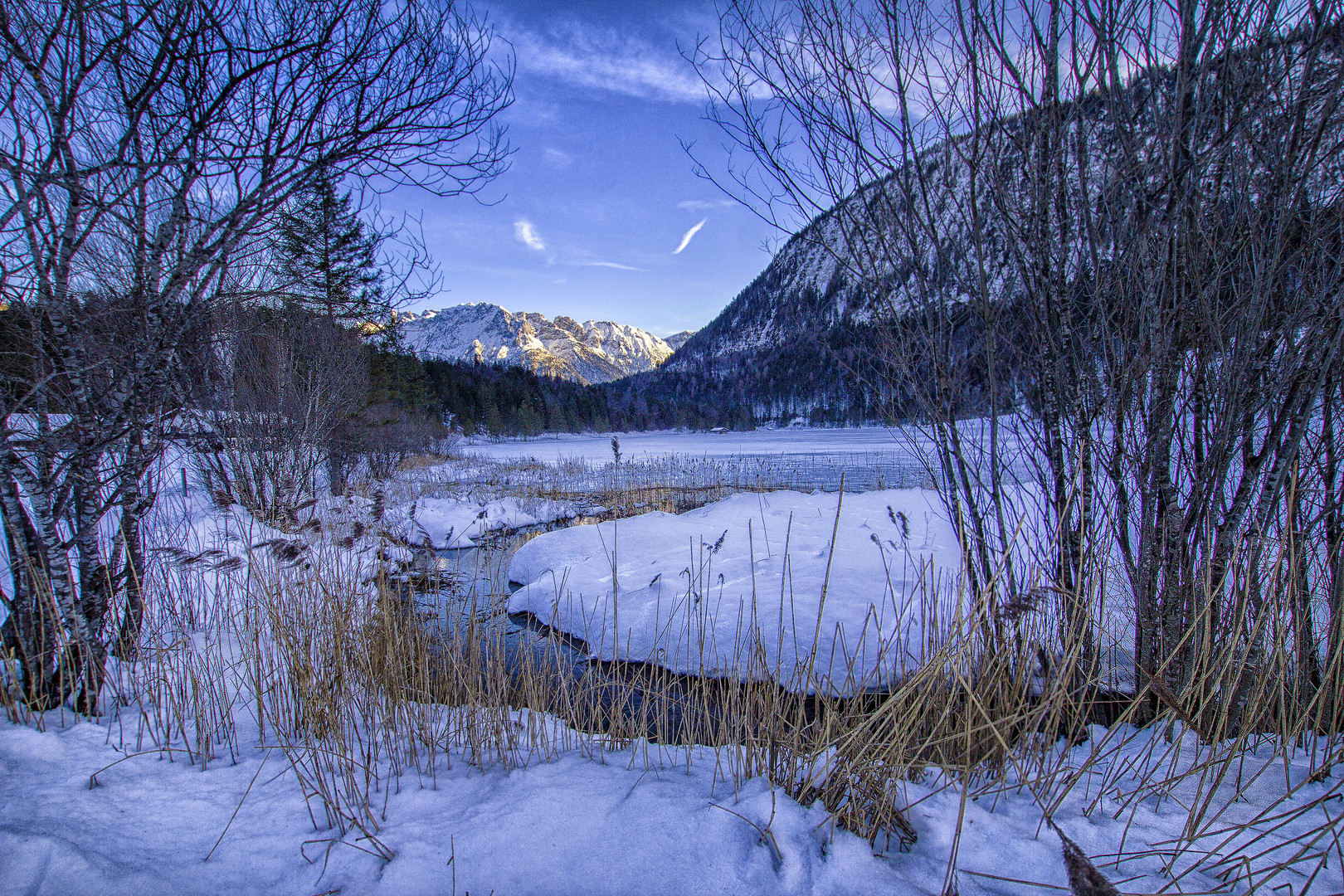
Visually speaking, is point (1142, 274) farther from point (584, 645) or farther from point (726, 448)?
point (726, 448)

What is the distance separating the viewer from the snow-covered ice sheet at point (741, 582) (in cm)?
363

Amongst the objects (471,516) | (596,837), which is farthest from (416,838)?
(471,516)

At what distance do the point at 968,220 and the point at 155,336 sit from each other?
341cm

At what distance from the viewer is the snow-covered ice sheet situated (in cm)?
363

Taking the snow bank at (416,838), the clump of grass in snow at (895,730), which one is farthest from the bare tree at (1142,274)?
the snow bank at (416,838)

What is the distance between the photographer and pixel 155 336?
2.09 metres

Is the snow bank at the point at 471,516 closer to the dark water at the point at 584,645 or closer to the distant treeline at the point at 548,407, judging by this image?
the dark water at the point at 584,645

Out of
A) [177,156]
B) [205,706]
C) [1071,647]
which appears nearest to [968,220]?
[1071,647]

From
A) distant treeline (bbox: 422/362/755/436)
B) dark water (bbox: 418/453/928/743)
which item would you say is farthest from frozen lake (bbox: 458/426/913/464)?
distant treeline (bbox: 422/362/755/436)

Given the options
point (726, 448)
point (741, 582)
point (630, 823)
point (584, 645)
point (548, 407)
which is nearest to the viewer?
point (630, 823)

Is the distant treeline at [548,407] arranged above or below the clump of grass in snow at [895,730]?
above

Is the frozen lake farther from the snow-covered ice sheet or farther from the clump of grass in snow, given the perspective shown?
the clump of grass in snow

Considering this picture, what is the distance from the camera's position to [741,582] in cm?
516

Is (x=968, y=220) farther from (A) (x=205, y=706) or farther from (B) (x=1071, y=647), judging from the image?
(A) (x=205, y=706)
